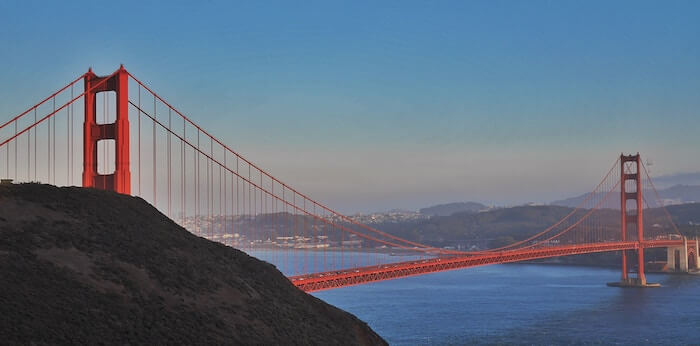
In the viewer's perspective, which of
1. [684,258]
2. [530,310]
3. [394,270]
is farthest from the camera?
[684,258]

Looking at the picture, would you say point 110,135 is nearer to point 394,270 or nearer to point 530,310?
point 394,270

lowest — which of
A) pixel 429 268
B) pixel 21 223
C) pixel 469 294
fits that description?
pixel 469 294

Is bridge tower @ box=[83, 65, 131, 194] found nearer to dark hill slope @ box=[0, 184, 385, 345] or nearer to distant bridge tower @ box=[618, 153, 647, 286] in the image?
dark hill slope @ box=[0, 184, 385, 345]

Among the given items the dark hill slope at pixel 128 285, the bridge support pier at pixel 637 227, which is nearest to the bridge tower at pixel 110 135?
the dark hill slope at pixel 128 285

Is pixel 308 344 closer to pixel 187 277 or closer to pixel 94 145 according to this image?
pixel 187 277

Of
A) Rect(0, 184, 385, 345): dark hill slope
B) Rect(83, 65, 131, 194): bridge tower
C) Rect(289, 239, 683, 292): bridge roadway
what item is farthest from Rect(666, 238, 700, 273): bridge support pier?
Rect(0, 184, 385, 345): dark hill slope

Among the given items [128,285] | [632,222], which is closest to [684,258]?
[632,222]

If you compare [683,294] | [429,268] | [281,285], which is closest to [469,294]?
[683,294]
